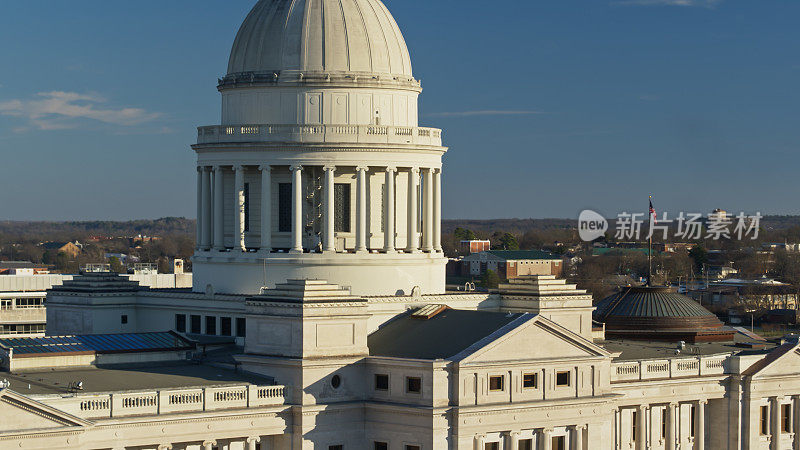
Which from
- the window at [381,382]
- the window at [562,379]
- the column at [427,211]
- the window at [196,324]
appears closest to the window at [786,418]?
the window at [562,379]

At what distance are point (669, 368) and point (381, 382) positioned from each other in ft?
84.3

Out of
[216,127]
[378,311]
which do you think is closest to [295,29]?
[216,127]

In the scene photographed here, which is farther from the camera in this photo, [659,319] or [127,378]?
[659,319]

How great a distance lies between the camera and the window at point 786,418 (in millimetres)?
128500

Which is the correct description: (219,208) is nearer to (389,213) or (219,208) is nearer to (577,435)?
(389,213)

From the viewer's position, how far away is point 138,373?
101875 mm

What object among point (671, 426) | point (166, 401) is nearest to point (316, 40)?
point (166, 401)

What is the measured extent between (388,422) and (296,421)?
5.49 meters

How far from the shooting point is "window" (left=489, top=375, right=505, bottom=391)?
103 metres

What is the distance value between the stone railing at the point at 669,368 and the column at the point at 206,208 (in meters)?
29.3

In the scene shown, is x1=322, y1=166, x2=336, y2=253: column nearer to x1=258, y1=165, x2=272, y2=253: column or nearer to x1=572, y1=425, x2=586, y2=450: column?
x1=258, y1=165, x2=272, y2=253: column

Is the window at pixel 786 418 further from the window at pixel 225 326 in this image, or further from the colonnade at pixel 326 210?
the window at pixel 225 326

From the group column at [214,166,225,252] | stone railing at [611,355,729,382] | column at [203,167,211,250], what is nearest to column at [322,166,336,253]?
column at [214,166,225,252]

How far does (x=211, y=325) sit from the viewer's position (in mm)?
118875
